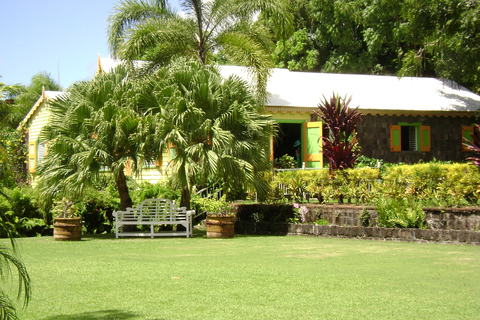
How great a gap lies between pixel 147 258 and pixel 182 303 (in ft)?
11.9

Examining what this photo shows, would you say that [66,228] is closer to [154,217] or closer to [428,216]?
[154,217]

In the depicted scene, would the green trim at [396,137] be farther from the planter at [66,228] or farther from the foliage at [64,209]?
the planter at [66,228]

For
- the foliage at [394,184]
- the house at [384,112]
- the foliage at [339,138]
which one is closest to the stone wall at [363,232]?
the foliage at [394,184]

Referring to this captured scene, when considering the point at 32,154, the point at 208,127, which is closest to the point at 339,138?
the point at 208,127

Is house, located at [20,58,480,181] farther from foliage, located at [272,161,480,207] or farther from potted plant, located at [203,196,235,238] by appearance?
potted plant, located at [203,196,235,238]

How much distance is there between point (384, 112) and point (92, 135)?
11.9 m

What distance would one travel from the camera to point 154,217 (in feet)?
45.0

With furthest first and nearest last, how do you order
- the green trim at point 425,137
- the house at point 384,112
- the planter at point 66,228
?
the green trim at point 425,137 < the house at point 384,112 < the planter at point 66,228

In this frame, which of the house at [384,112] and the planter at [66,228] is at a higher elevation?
the house at [384,112]

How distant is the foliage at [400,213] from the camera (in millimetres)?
11383

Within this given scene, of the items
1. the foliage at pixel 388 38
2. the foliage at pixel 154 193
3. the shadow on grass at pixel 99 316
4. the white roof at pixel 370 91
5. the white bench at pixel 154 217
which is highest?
the foliage at pixel 388 38

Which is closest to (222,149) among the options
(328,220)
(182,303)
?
(328,220)

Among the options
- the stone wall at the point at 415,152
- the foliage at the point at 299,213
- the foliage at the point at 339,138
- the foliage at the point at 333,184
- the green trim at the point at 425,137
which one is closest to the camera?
the foliage at the point at 333,184

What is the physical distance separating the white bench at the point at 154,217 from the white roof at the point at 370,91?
7723mm
